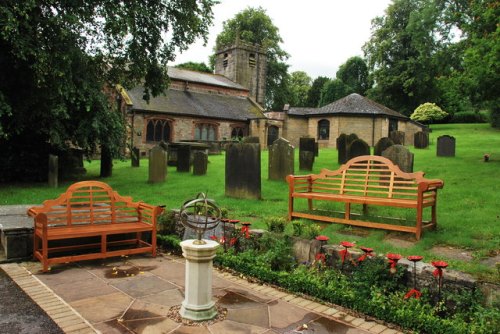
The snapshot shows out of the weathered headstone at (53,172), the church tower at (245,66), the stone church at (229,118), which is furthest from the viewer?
the church tower at (245,66)

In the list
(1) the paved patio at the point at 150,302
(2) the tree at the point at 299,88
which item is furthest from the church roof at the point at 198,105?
(1) the paved patio at the point at 150,302

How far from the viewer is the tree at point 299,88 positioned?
62.8 metres

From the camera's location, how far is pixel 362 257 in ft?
15.8

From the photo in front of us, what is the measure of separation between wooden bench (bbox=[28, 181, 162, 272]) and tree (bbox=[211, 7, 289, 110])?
51568 mm

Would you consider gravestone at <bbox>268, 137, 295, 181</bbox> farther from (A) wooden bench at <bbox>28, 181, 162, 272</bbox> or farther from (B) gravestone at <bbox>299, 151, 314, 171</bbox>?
(A) wooden bench at <bbox>28, 181, 162, 272</bbox>

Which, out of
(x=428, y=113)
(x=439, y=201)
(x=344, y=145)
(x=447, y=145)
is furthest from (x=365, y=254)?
(x=428, y=113)

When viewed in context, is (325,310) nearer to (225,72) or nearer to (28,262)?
(28,262)

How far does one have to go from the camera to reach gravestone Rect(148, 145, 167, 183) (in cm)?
1408

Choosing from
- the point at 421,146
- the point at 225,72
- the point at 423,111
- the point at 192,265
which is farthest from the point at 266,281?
the point at 225,72

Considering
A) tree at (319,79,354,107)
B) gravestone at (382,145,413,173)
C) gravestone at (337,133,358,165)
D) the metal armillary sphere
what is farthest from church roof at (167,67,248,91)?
the metal armillary sphere

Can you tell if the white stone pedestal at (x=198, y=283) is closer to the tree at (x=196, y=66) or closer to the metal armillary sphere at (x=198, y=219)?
the metal armillary sphere at (x=198, y=219)

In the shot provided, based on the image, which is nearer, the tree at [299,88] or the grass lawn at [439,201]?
the grass lawn at [439,201]

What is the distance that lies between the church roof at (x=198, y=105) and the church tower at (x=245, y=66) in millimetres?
6927

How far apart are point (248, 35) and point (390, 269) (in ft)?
178
